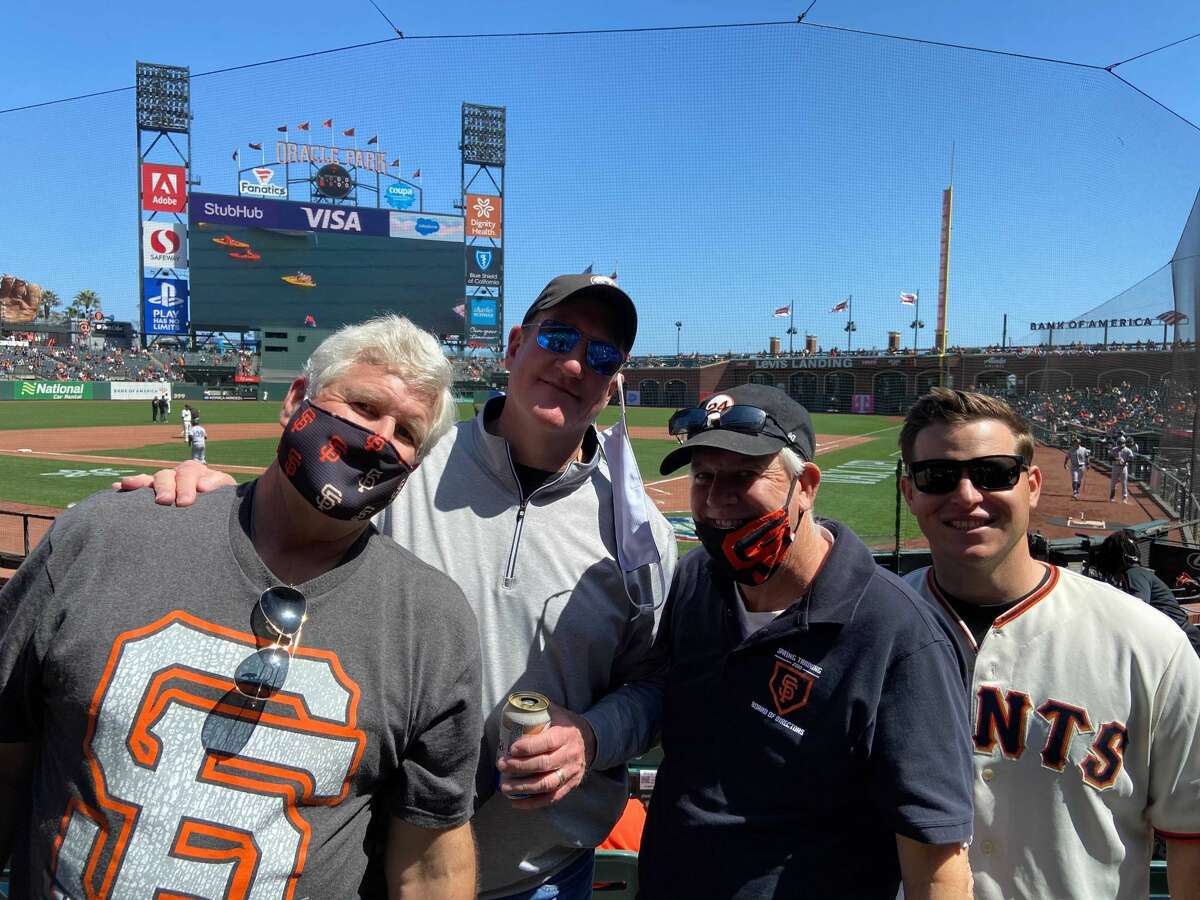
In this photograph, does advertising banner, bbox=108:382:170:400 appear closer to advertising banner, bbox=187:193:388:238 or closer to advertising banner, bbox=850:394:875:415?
advertising banner, bbox=187:193:388:238

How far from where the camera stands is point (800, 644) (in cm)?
179

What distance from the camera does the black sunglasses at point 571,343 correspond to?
2.24 m

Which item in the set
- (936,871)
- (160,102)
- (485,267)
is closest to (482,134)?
→ (485,267)

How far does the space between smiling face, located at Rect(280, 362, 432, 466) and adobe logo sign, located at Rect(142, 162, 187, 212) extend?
7443 centimetres

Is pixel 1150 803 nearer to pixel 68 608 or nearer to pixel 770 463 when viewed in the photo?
pixel 770 463

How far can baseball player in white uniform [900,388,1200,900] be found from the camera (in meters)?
1.89

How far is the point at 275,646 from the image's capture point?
1500 millimetres

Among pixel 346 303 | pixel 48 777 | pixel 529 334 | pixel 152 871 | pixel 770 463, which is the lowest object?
pixel 152 871

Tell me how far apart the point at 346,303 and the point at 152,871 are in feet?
225

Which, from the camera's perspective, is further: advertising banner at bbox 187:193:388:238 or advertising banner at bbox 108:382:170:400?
advertising banner at bbox 187:193:388:238

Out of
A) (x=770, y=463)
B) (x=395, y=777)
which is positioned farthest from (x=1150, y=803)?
(x=395, y=777)

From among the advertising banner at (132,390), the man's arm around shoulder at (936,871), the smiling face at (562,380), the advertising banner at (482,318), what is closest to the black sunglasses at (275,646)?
the smiling face at (562,380)

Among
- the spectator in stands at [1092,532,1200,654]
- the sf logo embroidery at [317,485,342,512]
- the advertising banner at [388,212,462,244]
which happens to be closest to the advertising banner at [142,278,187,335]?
the advertising banner at [388,212,462,244]

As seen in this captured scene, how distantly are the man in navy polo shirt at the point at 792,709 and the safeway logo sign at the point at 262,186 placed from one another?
77329mm
